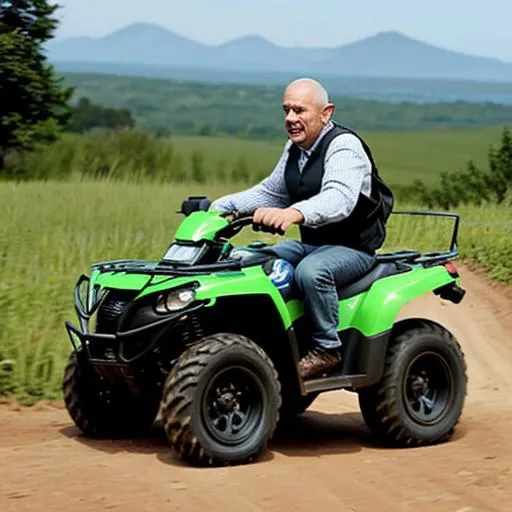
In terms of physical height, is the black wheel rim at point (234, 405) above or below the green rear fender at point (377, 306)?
below

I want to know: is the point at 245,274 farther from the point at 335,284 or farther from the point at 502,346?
the point at 502,346

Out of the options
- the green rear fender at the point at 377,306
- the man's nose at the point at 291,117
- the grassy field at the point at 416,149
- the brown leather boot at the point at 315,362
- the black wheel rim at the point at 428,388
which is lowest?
the grassy field at the point at 416,149

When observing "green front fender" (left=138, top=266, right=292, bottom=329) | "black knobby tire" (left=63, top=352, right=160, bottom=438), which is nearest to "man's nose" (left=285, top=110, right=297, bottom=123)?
"green front fender" (left=138, top=266, right=292, bottom=329)

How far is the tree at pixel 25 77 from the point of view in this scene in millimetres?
33781

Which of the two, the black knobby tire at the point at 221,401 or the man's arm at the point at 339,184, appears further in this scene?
the man's arm at the point at 339,184

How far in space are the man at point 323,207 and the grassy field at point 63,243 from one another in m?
2.20

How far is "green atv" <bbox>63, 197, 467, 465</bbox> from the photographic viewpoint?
787cm

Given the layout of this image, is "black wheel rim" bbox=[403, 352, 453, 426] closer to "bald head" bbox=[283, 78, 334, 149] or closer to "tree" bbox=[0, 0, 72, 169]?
"bald head" bbox=[283, 78, 334, 149]

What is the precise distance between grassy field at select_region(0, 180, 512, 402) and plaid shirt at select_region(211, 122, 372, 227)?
215 centimetres

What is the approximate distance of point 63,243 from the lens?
42.6 ft

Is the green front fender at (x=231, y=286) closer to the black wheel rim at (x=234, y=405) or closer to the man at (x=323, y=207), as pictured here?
the man at (x=323, y=207)

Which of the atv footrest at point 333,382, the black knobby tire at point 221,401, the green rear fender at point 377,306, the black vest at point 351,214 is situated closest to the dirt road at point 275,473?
the black knobby tire at point 221,401

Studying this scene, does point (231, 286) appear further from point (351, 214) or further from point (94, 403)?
point (94, 403)

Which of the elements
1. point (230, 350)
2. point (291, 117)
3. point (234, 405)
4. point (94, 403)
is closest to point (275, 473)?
point (234, 405)
